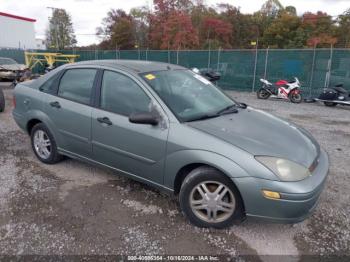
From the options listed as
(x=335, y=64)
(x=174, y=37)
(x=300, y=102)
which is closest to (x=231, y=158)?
(x=300, y=102)

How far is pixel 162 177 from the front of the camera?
10.1 ft

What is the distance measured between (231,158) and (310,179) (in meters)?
0.71

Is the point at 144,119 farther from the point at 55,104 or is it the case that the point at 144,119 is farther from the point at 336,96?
the point at 336,96

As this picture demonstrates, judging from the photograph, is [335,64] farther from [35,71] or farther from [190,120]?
[35,71]

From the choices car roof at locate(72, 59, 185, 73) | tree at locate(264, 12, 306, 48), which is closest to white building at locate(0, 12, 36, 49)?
tree at locate(264, 12, 306, 48)

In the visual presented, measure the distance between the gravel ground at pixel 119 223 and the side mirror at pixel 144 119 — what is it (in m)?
0.98

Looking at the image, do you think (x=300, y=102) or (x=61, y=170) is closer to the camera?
(x=61, y=170)

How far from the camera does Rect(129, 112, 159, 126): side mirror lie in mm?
2925

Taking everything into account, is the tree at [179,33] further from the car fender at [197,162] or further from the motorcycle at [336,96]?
the car fender at [197,162]

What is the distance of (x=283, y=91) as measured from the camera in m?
11.4

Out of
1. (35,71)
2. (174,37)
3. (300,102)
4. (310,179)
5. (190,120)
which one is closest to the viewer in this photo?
(310,179)

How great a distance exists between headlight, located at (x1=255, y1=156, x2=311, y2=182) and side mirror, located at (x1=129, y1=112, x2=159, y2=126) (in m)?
1.05

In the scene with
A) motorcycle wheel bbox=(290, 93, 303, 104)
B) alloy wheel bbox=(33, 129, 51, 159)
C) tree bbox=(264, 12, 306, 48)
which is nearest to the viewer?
alloy wheel bbox=(33, 129, 51, 159)

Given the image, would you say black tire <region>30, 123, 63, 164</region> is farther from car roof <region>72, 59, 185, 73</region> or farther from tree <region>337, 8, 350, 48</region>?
tree <region>337, 8, 350, 48</region>
